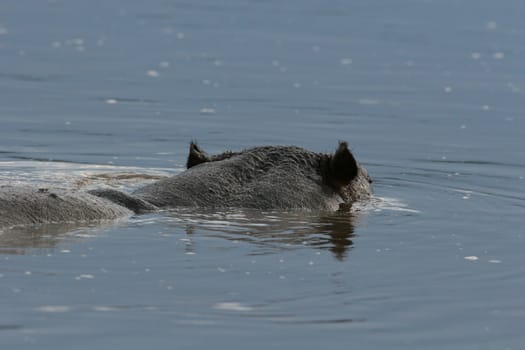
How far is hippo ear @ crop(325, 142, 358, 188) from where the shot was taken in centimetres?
1372

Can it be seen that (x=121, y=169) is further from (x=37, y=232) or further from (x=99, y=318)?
(x=99, y=318)

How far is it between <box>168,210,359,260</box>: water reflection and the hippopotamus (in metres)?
0.21

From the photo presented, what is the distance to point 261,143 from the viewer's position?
20500 mm

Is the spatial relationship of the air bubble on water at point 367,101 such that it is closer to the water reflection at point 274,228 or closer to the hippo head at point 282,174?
the hippo head at point 282,174

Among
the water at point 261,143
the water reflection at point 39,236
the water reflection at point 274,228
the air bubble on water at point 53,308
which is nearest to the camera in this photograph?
the air bubble on water at point 53,308

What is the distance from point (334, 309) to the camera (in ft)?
31.7

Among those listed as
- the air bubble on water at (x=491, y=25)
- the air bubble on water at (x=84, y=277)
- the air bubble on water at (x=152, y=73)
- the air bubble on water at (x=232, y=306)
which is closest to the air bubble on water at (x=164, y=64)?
the air bubble on water at (x=152, y=73)

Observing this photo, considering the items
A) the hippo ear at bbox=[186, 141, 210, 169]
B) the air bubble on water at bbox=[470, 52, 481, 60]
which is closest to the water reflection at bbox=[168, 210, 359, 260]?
the hippo ear at bbox=[186, 141, 210, 169]

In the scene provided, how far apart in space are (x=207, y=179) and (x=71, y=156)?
17.1 ft

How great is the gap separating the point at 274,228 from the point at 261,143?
7.81 metres

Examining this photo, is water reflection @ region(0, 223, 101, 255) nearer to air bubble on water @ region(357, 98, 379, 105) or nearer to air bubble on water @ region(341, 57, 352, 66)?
air bubble on water @ region(357, 98, 379, 105)

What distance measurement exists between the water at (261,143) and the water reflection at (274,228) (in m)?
0.04

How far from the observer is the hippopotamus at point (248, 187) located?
12.9m

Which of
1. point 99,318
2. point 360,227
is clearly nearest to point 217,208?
point 360,227
